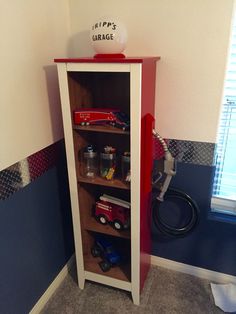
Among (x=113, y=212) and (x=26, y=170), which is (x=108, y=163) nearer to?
(x=113, y=212)

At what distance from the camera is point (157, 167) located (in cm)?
162

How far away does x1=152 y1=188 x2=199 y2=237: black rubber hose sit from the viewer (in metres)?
1.54

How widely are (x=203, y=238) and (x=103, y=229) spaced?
63 centimetres

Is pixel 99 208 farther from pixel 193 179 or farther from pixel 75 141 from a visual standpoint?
pixel 193 179

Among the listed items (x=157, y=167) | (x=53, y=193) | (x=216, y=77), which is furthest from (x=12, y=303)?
(x=216, y=77)

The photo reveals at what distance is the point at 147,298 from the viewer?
5.43ft

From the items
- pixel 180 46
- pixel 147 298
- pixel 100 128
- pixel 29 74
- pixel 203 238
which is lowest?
pixel 147 298

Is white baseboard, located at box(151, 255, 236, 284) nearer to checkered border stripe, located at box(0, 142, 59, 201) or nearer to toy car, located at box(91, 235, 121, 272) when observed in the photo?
toy car, located at box(91, 235, 121, 272)

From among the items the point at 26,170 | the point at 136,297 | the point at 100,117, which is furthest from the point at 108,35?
the point at 136,297

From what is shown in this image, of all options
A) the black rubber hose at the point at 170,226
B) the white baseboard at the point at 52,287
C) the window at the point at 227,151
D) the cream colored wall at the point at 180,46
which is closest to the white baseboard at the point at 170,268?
the white baseboard at the point at 52,287

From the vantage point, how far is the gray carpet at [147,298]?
1582 mm

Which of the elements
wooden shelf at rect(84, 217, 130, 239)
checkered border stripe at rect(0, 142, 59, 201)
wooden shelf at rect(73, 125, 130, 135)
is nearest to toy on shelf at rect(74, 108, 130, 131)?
wooden shelf at rect(73, 125, 130, 135)

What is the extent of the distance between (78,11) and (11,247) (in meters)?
1.31

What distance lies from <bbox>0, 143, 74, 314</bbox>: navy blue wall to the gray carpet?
0.14 m
